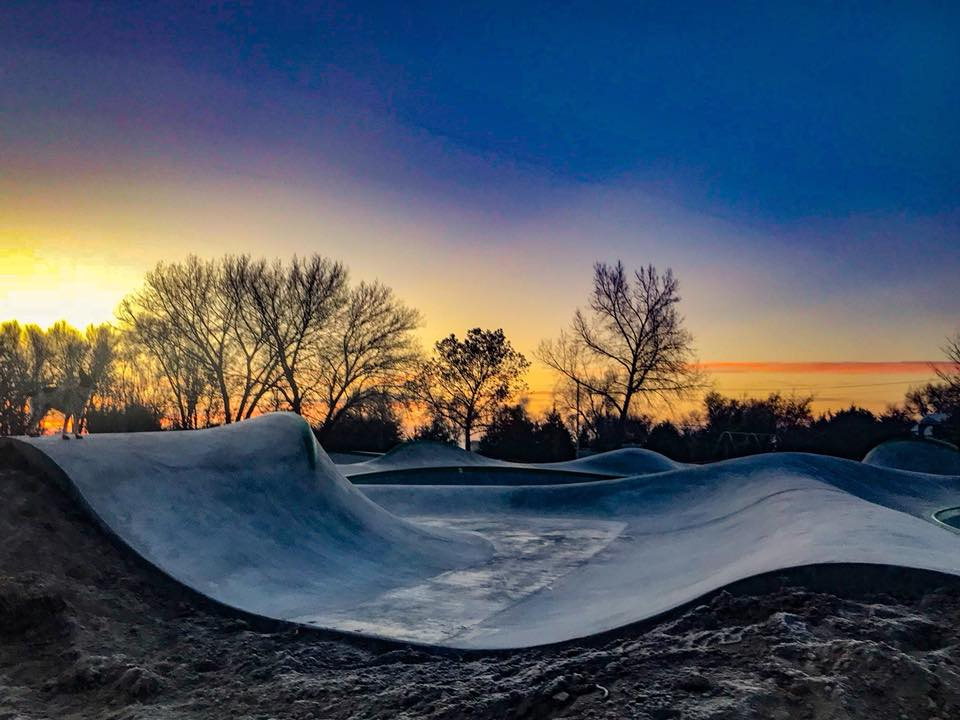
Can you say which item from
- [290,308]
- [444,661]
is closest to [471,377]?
[290,308]

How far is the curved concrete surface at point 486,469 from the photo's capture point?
19984 millimetres

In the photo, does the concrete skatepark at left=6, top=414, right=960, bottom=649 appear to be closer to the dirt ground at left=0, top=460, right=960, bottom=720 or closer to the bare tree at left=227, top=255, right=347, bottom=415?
the dirt ground at left=0, top=460, right=960, bottom=720

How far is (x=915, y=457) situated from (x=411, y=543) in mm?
20764

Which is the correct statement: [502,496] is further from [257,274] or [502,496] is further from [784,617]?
[257,274]

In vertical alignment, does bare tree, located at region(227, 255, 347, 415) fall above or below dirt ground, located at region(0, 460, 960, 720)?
above

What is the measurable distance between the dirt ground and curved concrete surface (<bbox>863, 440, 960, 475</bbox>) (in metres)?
21.6

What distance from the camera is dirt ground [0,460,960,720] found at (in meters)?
3.53

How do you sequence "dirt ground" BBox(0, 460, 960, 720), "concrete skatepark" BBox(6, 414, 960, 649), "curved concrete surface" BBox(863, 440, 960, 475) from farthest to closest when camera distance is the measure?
"curved concrete surface" BBox(863, 440, 960, 475), "concrete skatepark" BBox(6, 414, 960, 649), "dirt ground" BBox(0, 460, 960, 720)

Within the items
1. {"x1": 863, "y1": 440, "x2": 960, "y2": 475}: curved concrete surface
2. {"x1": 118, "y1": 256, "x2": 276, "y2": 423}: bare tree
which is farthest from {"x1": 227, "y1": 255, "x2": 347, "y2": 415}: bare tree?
{"x1": 863, "y1": 440, "x2": 960, "y2": 475}: curved concrete surface

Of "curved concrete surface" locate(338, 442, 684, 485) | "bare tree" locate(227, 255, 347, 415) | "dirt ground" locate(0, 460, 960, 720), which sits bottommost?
"dirt ground" locate(0, 460, 960, 720)

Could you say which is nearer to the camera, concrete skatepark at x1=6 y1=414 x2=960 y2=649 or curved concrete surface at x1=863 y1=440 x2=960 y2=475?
concrete skatepark at x1=6 y1=414 x2=960 y2=649

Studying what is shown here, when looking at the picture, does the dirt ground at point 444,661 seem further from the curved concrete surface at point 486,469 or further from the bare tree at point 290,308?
the bare tree at point 290,308

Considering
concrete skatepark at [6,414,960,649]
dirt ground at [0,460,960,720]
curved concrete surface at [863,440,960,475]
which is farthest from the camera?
curved concrete surface at [863,440,960,475]

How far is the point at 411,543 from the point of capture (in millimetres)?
9547
